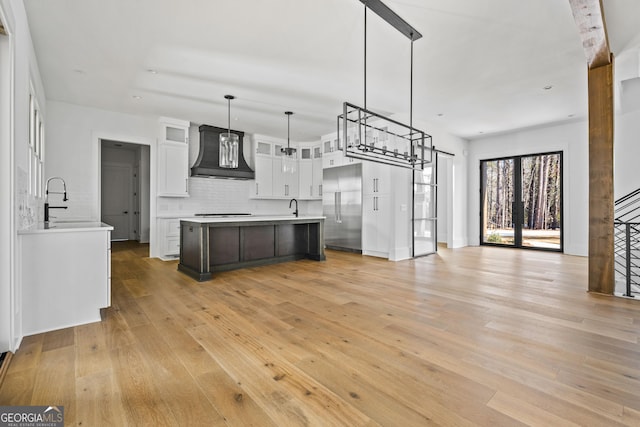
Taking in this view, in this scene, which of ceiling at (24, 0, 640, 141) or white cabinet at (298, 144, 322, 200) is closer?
ceiling at (24, 0, 640, 141)

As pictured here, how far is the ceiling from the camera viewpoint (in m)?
2.84

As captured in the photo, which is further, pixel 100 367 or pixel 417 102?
pixel 417 102

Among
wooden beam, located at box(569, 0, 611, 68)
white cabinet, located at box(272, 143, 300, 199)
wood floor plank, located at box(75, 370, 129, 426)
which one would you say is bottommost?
wood floor plank, located at box(75, 370, 129, 426)

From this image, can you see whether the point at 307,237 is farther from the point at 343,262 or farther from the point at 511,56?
the point at 511,56

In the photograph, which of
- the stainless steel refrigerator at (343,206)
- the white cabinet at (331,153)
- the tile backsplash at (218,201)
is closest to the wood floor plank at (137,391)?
the tile backsplash at (218,201)

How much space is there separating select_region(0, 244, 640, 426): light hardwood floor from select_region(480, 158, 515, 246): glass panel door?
4.27 m

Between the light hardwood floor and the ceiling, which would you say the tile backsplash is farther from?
the light hardwood floor

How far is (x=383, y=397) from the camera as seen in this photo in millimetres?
1612

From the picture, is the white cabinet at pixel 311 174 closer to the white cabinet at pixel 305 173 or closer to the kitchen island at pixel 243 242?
the white cabinet at pixel 305 173

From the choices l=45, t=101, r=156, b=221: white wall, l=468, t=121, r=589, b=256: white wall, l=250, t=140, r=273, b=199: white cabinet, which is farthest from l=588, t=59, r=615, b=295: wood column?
l=45, t=101, r=156, b=221: white wall

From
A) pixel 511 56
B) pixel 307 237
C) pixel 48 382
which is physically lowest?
pixel 48 382

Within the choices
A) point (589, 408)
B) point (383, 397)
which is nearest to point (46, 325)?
point (383, 397)

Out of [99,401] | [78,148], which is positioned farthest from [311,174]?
[99,401]

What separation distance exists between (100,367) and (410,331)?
84.2 inches
